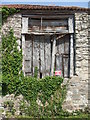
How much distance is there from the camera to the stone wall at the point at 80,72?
7348mm

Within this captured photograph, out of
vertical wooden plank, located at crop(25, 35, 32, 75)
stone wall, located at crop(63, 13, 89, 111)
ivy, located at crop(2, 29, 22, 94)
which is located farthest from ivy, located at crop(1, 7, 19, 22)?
stone wall, located at crop(63, 13, 89, 111)

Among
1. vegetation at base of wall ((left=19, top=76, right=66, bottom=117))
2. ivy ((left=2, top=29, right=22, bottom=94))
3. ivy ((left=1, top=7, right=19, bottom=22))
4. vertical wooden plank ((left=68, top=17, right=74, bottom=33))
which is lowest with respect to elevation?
vegetation at base of wall ((left=19, top=76, right=66, bottom=117))

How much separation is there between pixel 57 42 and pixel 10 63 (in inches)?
69.4

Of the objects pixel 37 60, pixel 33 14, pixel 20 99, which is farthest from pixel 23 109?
pixel 33 14

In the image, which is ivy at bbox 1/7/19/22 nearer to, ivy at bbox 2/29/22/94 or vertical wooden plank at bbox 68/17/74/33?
ivy at bbox 2/29/22/94

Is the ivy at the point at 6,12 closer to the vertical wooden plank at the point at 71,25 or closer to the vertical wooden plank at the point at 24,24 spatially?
the vertical wooden plank at the point at 24,24

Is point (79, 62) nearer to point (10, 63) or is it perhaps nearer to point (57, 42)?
point (57, 42)

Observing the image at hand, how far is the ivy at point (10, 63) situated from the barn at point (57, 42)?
0.22 metres

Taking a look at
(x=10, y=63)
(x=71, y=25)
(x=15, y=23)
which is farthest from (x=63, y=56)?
(x=15, y=23)

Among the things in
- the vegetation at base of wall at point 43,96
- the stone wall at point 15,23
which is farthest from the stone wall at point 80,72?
the stone wall at point 15,23

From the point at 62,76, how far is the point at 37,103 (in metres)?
1.24

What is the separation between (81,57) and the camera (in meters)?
7.43

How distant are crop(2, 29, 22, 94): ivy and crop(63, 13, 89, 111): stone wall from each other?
1.79 m

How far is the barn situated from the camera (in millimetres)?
7387
